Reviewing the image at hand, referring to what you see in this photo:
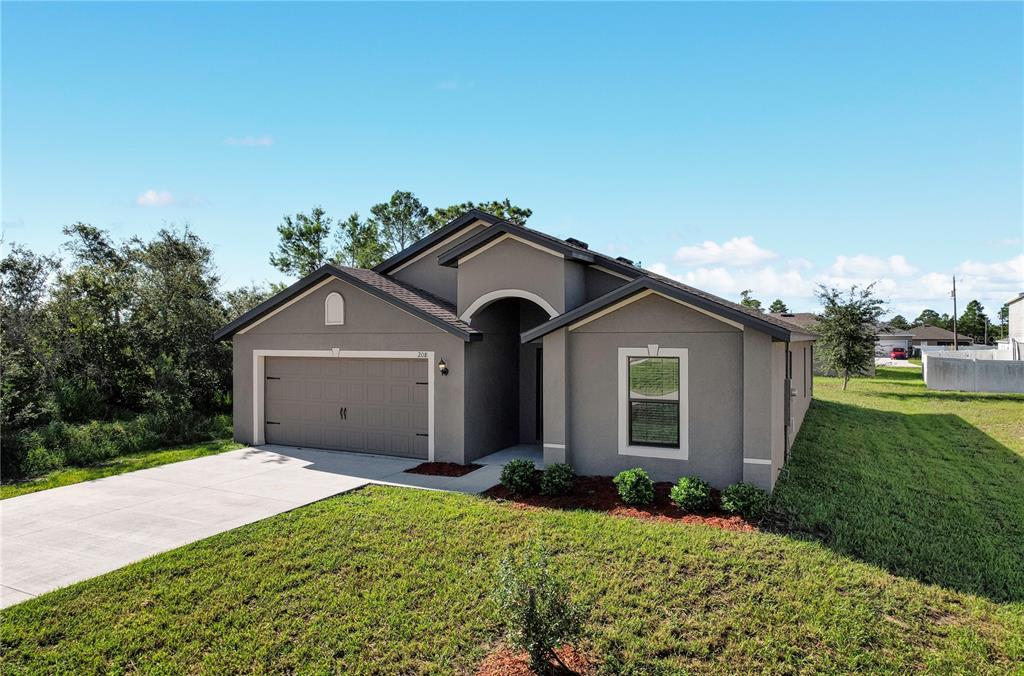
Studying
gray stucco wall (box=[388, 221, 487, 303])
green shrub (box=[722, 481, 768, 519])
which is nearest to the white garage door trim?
gray stucco wall (box=[388, 221, 487, 303])

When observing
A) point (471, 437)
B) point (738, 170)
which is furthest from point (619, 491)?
point (738, 170)

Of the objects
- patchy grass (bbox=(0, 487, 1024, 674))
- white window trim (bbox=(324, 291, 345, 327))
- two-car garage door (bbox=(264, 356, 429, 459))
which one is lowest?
patchy grass (bbox=(0, 487, 1024, 674))

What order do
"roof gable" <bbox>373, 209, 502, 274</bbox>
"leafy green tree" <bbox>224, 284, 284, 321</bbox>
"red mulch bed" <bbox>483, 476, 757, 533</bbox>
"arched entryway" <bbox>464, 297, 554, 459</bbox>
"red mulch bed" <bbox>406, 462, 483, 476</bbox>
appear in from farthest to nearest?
"leafy green tree" <bbox>224, 284, 284, 321</bbox>
"roof gable" <bbox>373, 209, 502, 274</bbox>
"arched entryway" <bbox>464, 297, 554, 459</bbox>
"red mulch bed" <bbox>406, 462, 483, 476</bbox>
"red mulch bed" <bbox>483, 476, 757, 533</bbox>

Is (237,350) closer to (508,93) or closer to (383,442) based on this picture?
(383,442)

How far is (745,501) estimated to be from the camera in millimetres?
8078

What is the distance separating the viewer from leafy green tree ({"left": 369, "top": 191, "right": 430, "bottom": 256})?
3381 cm

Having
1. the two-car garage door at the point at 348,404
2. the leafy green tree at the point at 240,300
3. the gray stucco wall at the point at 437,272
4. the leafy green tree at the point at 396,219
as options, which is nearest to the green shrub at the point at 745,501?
the two-car garage door at the point at 348,404

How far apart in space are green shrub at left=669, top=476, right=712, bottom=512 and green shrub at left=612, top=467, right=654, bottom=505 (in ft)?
1.21

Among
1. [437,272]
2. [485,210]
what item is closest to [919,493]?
[437,272]

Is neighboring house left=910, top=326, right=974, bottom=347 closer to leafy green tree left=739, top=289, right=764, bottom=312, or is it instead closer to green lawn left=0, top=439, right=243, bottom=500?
leafy green tree left=739, top=289, right=764, bottom=312

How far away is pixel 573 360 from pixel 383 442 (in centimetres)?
520

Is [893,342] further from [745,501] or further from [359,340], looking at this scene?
[359,340]

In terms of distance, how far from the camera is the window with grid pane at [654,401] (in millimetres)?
9570

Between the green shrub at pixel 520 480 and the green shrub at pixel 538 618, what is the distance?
4.29 meters
